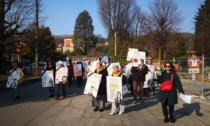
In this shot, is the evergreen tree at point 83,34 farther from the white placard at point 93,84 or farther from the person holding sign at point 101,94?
the white placard at point 93,84

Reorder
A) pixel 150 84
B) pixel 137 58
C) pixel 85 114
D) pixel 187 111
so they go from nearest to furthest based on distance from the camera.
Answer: pixel 85 114, pixel 187 111, pixel 150 84, pixel 137 58

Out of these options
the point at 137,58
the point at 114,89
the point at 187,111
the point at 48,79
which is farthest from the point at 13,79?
the point at 187,111

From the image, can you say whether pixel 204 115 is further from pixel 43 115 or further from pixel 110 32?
pixel 110 32

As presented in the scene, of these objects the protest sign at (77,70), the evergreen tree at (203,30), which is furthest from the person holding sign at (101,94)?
the evergreen tree at (203,30)

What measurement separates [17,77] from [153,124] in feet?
24.1

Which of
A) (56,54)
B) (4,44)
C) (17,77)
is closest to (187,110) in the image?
(17,77)

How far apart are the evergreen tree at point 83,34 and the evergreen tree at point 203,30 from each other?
127 feet

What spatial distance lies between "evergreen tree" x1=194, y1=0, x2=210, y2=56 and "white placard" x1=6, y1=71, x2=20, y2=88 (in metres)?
34.8

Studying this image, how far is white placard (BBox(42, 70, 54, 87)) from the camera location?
14.1 meters

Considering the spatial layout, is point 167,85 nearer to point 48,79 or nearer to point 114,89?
point 114,89

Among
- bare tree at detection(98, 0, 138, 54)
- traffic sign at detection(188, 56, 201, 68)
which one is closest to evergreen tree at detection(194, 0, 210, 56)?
bare tree at detection(98, 0, 138, 54)

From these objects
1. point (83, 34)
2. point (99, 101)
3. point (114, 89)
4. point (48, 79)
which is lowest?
point (99, 101)

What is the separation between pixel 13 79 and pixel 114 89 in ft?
18.1

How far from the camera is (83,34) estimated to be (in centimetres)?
9075
